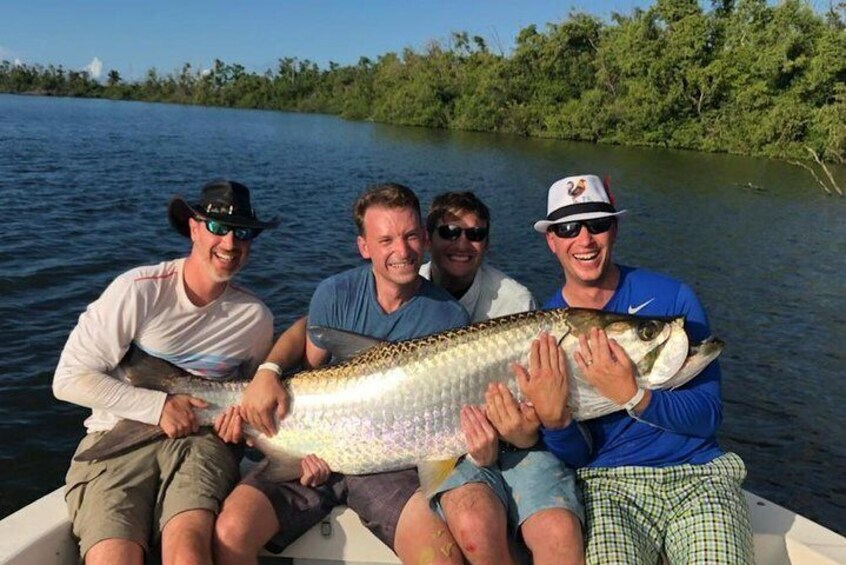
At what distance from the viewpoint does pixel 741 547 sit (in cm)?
333

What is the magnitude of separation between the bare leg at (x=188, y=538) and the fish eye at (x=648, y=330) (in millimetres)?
2286

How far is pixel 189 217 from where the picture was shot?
4316mm

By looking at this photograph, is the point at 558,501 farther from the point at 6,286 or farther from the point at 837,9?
the point at 837,9

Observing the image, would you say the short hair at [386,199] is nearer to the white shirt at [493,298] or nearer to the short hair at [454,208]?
the short hair at [454,208]

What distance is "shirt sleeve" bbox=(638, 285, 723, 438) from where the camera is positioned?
352 centimetres

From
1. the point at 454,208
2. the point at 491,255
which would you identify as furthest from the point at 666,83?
the point at 454,208

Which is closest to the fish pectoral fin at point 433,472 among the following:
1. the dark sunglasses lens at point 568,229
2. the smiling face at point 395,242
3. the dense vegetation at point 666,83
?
the smiling face at point 395,242

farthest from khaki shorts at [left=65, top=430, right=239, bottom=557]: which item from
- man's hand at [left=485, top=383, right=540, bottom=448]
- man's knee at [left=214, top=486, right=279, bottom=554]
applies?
man's hand at [left=485, top=383, right=540, bottom=448]

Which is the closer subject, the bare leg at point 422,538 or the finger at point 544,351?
the bare leg at point 422,538

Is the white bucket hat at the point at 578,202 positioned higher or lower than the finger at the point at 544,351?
higher

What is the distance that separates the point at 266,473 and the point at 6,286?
33.9 feet

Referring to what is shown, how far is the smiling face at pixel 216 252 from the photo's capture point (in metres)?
4.08

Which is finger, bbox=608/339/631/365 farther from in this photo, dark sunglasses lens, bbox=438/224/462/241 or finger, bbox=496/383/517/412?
dark sunglasses lens, bbox=438/224/462/241

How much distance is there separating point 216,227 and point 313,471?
146cm
